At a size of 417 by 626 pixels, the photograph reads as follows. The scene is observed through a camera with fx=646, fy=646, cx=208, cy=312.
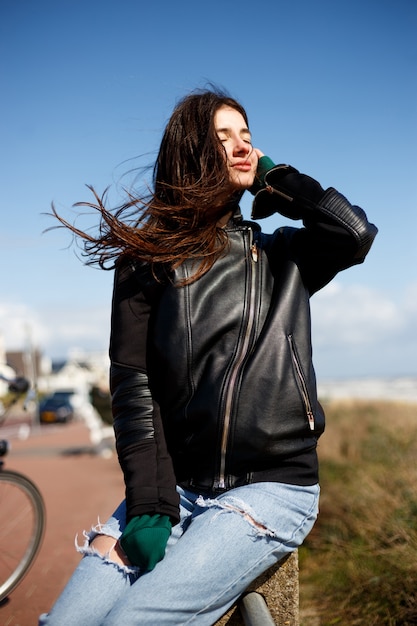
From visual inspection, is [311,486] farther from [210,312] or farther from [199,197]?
[199,197]

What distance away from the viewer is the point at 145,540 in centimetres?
186

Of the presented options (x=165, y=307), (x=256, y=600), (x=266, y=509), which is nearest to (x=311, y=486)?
(x=266, y=509)

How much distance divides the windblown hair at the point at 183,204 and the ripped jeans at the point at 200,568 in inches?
30.6

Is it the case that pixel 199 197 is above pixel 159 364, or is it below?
above

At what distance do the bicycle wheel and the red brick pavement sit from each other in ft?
0.57

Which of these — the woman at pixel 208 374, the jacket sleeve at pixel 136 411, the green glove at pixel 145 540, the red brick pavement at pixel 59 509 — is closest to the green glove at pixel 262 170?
the woman at pixel 208 374

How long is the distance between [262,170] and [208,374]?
0.88m

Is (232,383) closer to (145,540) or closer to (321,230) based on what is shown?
(145,540)

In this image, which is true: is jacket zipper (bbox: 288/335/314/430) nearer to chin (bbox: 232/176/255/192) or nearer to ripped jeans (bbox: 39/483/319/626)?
ripped jeans (bbox: 39/483/319/626)

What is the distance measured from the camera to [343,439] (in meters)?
10.4

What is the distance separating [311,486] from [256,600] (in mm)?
391

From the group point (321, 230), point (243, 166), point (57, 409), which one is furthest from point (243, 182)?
point (57, 409)

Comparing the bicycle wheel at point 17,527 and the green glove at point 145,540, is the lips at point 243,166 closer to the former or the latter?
the green glove at point 145,540

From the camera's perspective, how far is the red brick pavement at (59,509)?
4.14 metres
